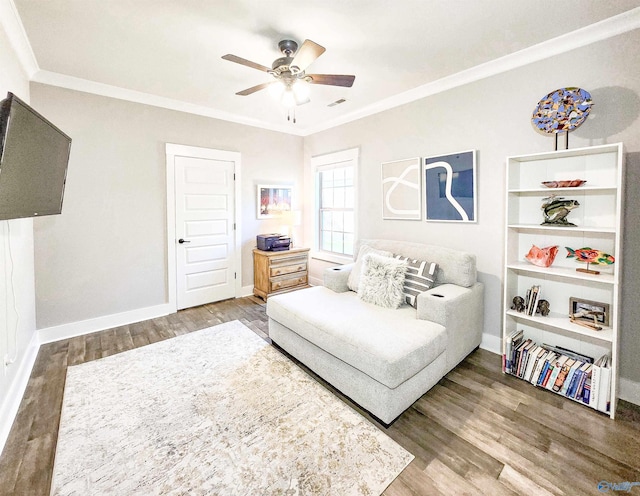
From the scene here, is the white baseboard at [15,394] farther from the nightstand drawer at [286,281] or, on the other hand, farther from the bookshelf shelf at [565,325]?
the bookshelf shelf at [565,325]

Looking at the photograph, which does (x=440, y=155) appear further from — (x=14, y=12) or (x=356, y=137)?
(x=14, y=12)

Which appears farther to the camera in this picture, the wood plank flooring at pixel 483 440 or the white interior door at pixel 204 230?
the white interior door at pixel 204 230

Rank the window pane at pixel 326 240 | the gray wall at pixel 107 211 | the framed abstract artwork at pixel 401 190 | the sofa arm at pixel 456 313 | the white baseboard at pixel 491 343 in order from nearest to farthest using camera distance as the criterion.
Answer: the sofa arm at pixel 456 313
the white baseboard at pixel 491 343
the gray wall at pixel 107 211
the framed abstract artwork at pixel 401 190
the window pane at pixel 326 240

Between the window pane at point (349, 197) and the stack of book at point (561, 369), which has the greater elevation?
the window pane at point (349, 197)

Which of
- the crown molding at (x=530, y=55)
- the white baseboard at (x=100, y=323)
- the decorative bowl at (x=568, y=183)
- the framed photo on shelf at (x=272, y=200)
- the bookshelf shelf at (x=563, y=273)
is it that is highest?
the crown molding at (x=530, y=55)

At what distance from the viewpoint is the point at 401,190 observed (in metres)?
3.50

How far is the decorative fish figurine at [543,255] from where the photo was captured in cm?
232

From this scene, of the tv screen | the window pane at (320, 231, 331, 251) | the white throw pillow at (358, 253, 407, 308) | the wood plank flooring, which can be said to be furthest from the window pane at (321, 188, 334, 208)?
the tv screen

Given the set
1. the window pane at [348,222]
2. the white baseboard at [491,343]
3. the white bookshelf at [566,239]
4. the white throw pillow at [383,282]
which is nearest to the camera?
the white bookshelf at [566,239]

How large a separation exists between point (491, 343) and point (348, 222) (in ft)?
7.81

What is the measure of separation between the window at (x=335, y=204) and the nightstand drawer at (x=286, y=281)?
49 cm

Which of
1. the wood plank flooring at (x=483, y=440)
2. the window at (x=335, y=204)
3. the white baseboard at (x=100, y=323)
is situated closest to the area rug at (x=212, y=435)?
the wood plank flooring at (x=483, y=440)

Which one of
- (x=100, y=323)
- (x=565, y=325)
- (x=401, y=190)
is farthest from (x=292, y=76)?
(x=100, y=323)

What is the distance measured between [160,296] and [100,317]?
0.63 m
